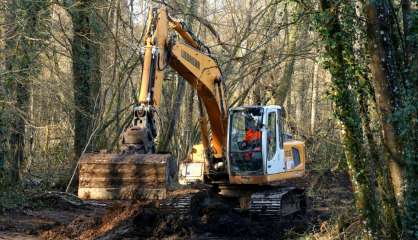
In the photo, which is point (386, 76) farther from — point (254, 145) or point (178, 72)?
point (178, 72)

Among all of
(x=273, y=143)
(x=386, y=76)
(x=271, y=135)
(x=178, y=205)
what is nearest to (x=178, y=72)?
(x=271, y=135)

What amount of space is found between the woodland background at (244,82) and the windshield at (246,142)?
1.51 m

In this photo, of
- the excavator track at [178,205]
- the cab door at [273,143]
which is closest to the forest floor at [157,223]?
the excavator track at [178,205]

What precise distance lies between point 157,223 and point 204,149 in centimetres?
312

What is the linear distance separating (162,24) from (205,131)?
3079 mm

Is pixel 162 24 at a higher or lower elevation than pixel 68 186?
higher

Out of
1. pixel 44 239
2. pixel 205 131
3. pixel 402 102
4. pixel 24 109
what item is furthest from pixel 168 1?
pixel 402 102

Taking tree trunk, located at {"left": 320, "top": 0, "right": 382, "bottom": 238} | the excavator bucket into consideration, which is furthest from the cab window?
tree trunk, located at {"left": 320, "top": 0, "right": 382, "bottom": 238}

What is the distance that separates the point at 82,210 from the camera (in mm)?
13945

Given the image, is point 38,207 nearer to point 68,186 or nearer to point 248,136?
point 68,186

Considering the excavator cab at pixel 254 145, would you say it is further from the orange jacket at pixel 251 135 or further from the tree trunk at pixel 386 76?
the tree trunk at pixel 386 76

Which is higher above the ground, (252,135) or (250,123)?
(250,123)

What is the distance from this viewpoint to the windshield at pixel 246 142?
12.9 meters

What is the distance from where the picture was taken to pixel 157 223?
11.2m
